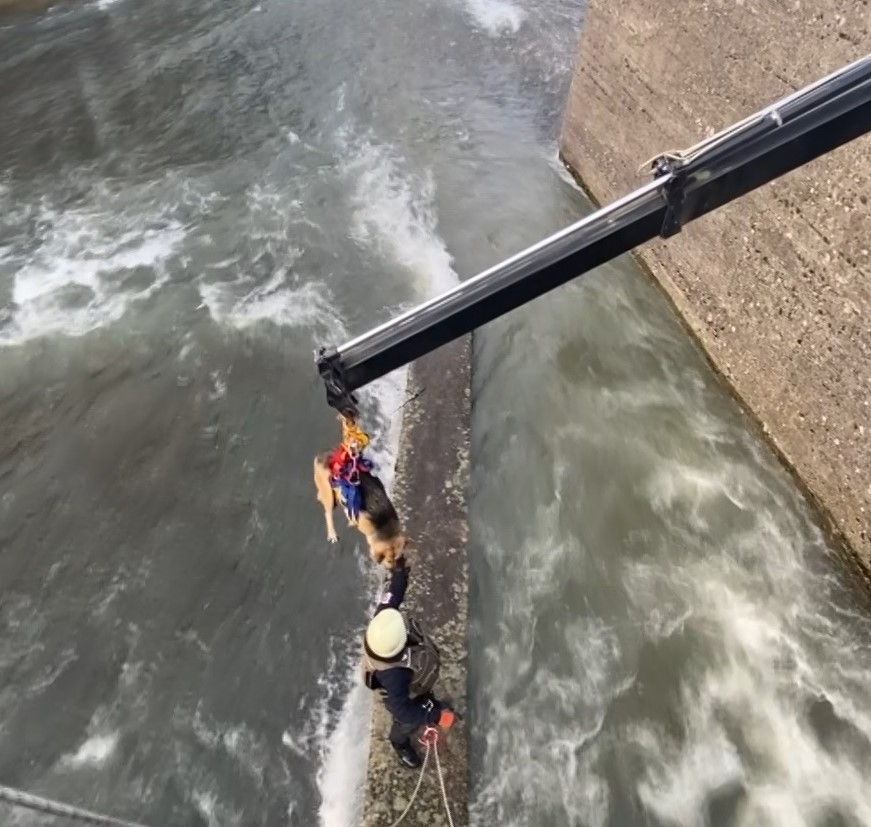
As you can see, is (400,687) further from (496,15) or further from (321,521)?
(496,15)

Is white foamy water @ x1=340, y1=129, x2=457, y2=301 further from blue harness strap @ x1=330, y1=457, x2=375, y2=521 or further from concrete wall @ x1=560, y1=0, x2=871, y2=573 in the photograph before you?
blue harness strap @ x1=330, y1=457, x2=375, y2=521

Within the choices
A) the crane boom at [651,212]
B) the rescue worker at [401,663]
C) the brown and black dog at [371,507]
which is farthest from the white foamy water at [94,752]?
the crane boom at [651,212]

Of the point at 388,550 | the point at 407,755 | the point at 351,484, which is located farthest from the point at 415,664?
the point at 351,484

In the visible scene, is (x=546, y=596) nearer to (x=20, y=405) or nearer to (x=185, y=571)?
(x=185, y=571)

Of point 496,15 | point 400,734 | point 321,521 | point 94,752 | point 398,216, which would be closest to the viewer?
point 400,734

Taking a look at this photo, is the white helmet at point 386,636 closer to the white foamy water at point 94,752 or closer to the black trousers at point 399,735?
the black trousers at point 399,735

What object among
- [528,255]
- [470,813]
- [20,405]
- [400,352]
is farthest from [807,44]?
[20,405]
